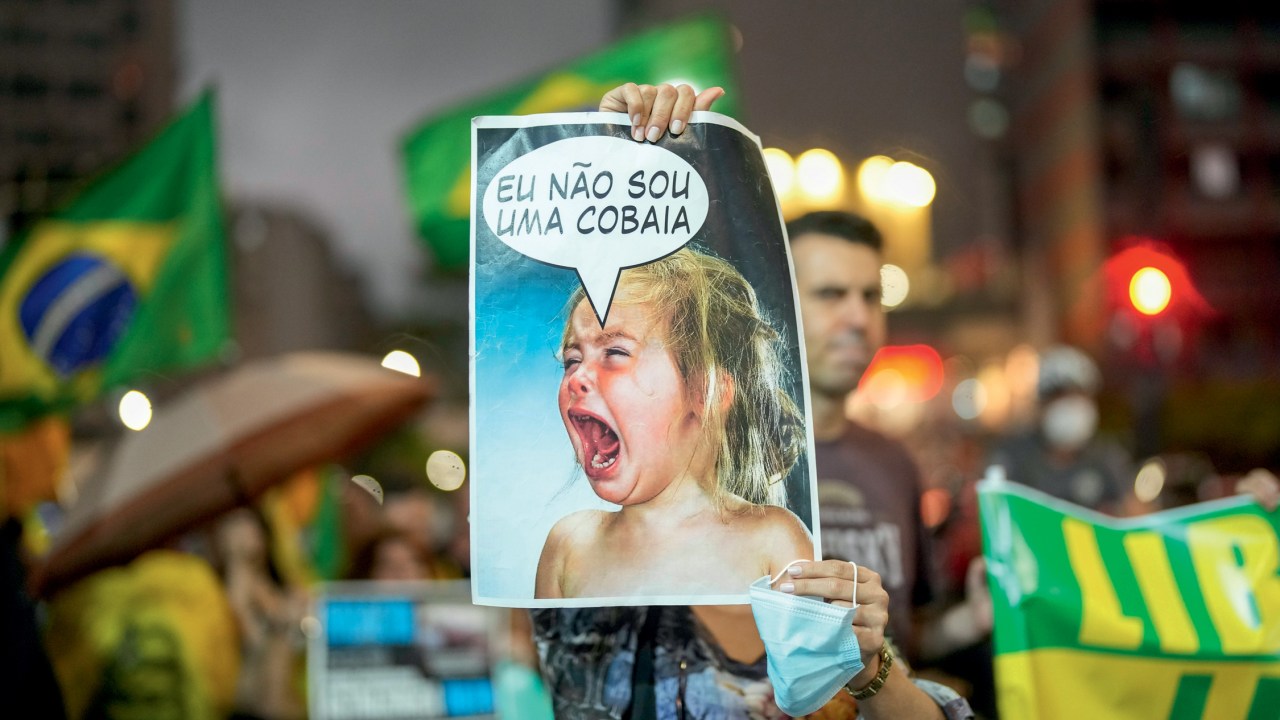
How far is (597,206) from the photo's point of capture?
231 cm

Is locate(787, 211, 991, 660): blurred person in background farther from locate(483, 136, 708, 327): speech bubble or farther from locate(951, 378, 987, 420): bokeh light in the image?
→ locate(951, 378, 987, 420): bokeh light

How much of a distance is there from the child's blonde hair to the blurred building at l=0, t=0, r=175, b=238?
8527 cm

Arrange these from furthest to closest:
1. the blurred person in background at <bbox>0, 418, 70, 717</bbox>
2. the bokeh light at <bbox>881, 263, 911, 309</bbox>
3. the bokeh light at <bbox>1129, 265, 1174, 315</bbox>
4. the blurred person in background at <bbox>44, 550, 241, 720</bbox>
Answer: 1. the bokeh light at <bbox>1129, 265, 1174, 315</bbox>
2. the blurred person in background at <bbox>44, 550, 241, 720</bbox>
3. the blurred person in background at <bbox>0, 418, 70, 717</bbox>
4. the bokeh light at <bbox>881, 263, 911, 309</bbox>

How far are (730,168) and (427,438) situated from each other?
40742 millimetres

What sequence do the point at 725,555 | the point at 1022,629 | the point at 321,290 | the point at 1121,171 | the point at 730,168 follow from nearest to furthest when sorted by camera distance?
the point at 725,555 < the point at 730,168 < the point at 1022,629 < the point at 1121,171 < the point at 321,290

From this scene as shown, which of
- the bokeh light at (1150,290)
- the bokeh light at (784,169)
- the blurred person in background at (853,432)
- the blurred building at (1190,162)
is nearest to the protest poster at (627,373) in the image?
the blurred person in background at (853,432)

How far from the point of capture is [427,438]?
42.4 metres

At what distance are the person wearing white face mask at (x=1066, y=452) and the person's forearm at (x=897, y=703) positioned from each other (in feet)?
11.1

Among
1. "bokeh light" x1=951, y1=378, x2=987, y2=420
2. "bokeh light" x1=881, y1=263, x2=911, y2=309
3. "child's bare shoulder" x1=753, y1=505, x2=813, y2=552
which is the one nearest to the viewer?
"child's bare shoulder" x1=753, y1=505, x2=813, y2=552

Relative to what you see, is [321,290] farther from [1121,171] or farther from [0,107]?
[1121,171]

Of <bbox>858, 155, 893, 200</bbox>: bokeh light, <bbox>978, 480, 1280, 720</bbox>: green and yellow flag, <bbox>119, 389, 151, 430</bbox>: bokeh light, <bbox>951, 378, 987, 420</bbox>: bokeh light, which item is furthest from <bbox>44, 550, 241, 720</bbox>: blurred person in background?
<bbox>951, 378, 987, 420</bbox>: bokeh light

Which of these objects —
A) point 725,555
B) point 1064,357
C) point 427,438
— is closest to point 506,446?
point 725,555

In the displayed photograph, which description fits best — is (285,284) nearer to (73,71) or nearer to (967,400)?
(73,71)

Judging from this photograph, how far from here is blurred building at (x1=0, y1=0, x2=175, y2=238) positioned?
271 feet
